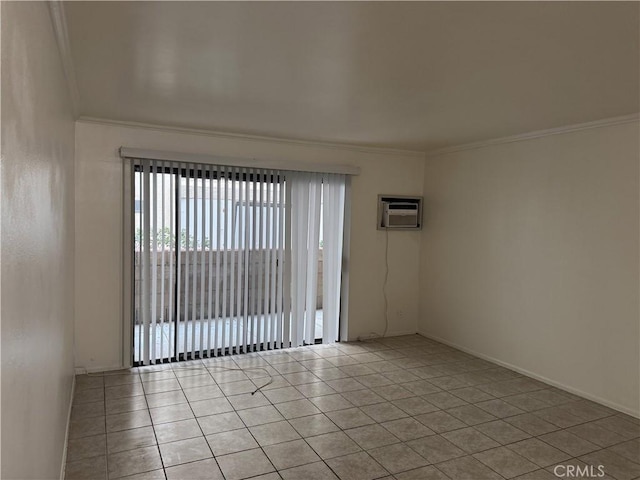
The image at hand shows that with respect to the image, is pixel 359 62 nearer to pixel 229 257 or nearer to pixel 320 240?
pixel 229 257

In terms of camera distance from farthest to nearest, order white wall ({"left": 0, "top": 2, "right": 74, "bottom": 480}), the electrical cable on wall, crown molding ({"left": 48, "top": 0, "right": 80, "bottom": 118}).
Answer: the electrical cable on wall, crown molding ({"left": 48, "top": 0, "right": 80, "bottom": 118}), white wall ({"left": 0, "top": 2, "right": 74, "bottom": 480})

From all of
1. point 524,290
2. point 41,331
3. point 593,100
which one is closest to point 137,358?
point 41,331

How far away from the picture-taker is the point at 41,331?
5.42 feet

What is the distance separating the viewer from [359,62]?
8.50ft

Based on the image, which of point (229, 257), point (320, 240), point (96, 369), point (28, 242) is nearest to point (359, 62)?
point (28, 242)

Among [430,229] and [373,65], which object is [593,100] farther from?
[430,229]

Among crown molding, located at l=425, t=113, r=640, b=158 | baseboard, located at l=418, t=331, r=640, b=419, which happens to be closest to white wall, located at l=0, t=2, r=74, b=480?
crown molding, located at l=425, t=113, r=640, b=158

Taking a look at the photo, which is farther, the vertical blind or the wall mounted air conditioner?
the wall mounted air conditioner

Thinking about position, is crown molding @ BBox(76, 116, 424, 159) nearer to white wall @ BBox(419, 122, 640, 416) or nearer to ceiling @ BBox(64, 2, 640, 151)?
ceiling @ BBox(64, 2, 640, 151)

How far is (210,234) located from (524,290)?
3.18 metres

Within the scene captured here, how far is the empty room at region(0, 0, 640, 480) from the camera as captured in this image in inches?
78.8

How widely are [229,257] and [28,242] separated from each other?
11.4 feet

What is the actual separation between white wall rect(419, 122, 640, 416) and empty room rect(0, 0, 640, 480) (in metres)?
0.02

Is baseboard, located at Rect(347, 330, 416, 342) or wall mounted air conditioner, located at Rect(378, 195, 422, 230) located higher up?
wall mounted air conditioner, located at Rect(378, 195, 422, 230)
